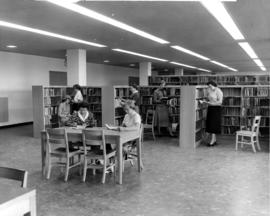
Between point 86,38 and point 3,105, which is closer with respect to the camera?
point 86,38

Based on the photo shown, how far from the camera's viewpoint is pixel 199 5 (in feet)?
15.7

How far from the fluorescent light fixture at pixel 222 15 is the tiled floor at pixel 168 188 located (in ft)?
9.54

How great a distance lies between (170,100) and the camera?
30.8 ft

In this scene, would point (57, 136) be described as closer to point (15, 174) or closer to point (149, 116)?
point (15, 174)

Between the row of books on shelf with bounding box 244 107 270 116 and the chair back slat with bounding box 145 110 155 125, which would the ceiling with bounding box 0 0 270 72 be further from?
the chair back slat with bounding box 145 110 155 125

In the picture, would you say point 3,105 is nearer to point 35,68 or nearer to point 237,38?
point 35,68

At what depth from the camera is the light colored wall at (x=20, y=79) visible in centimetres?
1140

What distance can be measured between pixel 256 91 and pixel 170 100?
8.45 feet

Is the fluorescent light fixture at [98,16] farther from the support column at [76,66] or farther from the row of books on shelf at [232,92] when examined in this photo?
the support column at [76,66]

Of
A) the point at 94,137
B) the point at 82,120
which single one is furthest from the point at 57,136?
the point at 82,120

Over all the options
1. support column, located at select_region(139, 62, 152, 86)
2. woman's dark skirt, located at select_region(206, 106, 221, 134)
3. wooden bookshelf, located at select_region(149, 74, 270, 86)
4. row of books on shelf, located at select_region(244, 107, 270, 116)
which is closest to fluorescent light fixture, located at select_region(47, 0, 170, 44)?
woman's dark skirt, located at select_region(206, 106, 221, 134)

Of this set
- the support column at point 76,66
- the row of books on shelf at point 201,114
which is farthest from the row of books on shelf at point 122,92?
the row of books on shelf at point 201,114

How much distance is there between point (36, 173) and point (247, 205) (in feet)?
12.0

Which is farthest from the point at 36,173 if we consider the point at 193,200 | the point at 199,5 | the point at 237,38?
the point at 237,38
